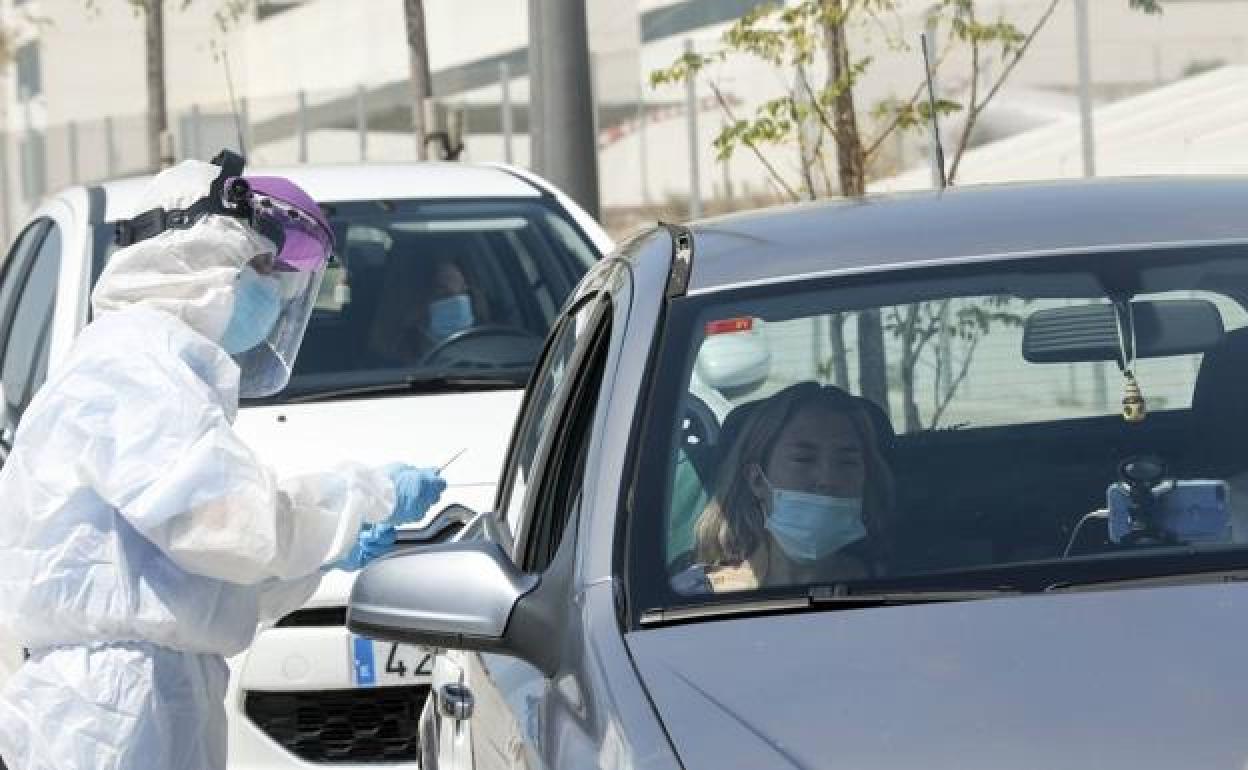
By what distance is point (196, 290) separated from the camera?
207 inches

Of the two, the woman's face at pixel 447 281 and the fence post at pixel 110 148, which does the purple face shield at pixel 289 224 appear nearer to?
the woman's face at pixel 447 281

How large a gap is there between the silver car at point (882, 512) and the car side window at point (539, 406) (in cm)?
3

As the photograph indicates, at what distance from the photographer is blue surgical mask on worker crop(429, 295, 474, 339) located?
327 inches

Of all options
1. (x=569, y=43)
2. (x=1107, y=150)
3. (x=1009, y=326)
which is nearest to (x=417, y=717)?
(x=1009, y=326)

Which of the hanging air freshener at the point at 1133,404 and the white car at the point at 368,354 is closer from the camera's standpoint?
the hanging air freshener at the point at 1133,404

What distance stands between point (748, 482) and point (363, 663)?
2.41 m

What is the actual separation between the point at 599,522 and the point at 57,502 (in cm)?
139

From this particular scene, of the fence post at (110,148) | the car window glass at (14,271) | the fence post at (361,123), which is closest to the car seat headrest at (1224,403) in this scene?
the car window glass at (14,271)

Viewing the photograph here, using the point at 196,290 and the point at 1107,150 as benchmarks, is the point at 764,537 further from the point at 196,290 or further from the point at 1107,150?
the point at 1107,150

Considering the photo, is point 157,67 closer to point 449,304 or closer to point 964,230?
point 449,304

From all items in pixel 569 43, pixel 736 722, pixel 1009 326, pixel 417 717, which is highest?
pixel 569 43

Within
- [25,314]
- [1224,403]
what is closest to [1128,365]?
[1224,403]

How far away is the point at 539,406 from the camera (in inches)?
204

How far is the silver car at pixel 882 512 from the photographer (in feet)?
11.0
